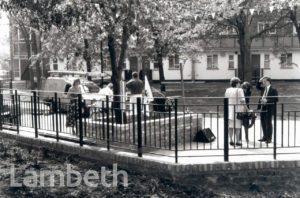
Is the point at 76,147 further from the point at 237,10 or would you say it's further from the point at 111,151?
the point at 237,10

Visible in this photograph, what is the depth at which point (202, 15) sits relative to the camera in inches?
930

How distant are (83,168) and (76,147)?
662 mm

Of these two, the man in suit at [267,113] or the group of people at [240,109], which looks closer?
the man in suit at [267,113]

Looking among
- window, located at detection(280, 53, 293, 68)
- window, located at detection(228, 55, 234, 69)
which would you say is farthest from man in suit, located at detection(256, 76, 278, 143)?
window, located at detection(228, 55, 234, 69)

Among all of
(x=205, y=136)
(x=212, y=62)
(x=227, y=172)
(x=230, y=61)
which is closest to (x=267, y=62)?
(x=230, y=61)

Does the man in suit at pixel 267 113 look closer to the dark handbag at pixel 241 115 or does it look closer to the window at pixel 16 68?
the dark handbag at pixel 241 115

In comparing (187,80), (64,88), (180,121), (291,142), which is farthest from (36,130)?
→ (187,80)

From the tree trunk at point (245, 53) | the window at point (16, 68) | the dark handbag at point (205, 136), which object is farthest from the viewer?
the window at point (16, 68)

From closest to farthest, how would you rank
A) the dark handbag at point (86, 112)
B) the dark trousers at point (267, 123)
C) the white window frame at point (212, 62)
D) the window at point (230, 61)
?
the dark trousers at point (267, 123)
the dark handbag at point (86, 112)
the window at point (230, 61)
the white window frame at point (212, 62)

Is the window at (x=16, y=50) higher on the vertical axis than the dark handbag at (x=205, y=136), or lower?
higher

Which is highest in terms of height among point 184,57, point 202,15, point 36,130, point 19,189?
point 202,15

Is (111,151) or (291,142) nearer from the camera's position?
(111,151)

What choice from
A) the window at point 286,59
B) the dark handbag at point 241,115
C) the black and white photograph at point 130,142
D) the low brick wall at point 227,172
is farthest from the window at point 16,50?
the low brick wall at point 227,172

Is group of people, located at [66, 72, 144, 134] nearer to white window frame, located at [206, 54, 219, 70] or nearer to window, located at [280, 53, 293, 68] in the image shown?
white window frame, located at [206, 54, 219, 70]
